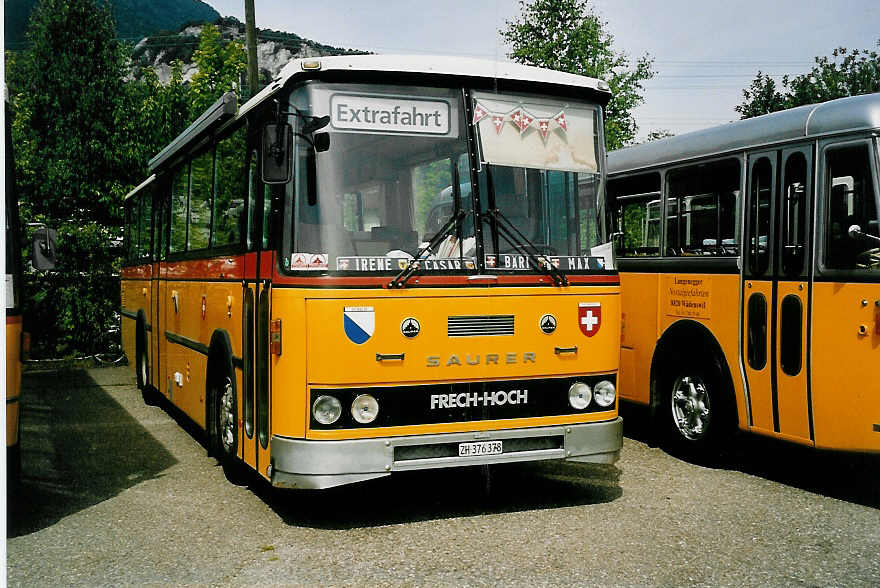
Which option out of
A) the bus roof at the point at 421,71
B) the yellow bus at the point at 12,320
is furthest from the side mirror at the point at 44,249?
the bus roof at the point at 421,71

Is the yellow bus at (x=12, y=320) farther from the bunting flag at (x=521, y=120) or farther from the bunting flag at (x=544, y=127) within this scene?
the bunting flag at (x=544, y=127)

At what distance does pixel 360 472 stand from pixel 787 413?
11.3ft

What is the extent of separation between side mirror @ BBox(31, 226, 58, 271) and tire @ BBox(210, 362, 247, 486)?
5.29ft

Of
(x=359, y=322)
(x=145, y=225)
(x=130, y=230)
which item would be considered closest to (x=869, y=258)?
(x=359, y=322)

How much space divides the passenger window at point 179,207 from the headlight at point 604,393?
15.6ft

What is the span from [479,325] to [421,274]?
0.53 meters

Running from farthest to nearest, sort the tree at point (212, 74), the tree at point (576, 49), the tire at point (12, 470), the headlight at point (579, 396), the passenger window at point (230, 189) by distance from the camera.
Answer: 1. the tree at point (576, 49)
2. the tree at point (212, 74)
3. the passenger window at point (230, 189)
4. the headlight at point (579, 396)
5. the tire at point (12, 470)

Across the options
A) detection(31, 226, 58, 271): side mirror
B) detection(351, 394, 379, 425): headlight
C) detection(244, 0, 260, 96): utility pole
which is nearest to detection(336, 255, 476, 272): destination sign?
detection(351, 394, 379, 425): headlight

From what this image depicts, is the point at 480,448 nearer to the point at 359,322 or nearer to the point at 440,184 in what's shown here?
the point at 359,322

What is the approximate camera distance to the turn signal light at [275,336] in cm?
636

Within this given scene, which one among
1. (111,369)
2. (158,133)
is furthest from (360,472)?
(158,133)

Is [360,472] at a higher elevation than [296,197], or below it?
below

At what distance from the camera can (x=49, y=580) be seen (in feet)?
18.1

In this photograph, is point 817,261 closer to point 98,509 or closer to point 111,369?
point 98,509
